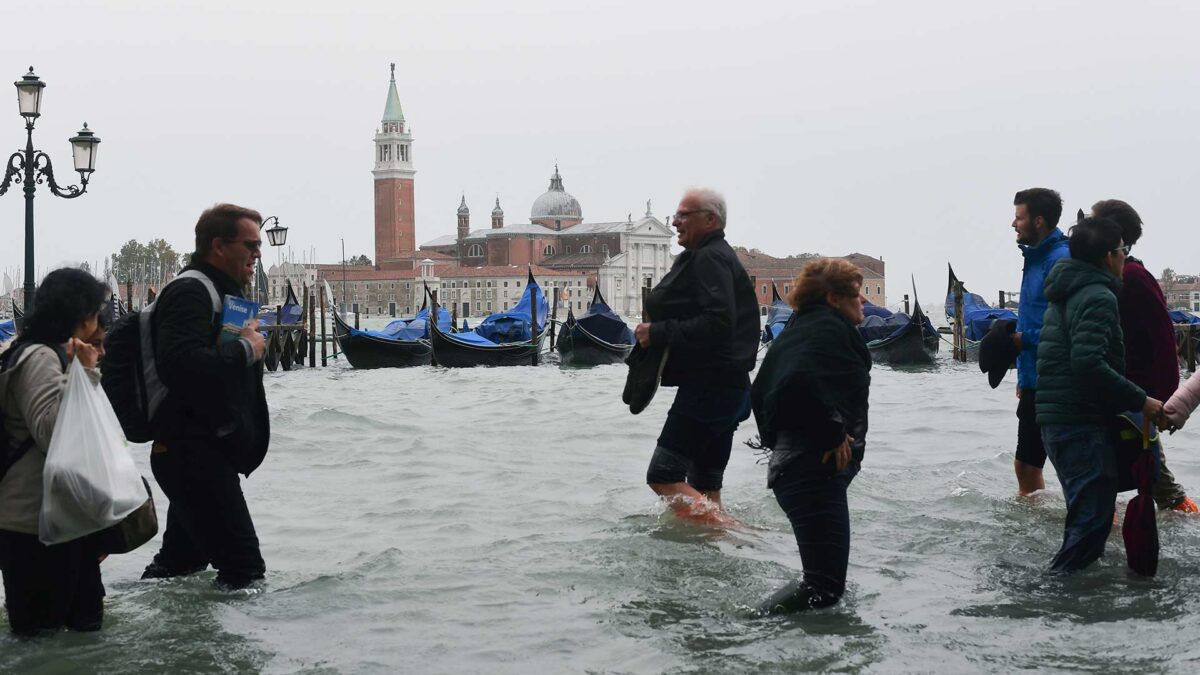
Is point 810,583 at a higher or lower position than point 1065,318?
lower

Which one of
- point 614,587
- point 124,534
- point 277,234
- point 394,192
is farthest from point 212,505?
point 394,192

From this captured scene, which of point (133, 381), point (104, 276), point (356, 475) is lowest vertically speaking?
point (356, 475)

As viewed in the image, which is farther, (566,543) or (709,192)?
(566,543)

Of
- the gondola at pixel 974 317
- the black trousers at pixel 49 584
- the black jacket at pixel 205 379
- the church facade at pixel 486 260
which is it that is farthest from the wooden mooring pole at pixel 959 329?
the church facade at pixel 486 260

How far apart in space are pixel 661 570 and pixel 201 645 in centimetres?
143

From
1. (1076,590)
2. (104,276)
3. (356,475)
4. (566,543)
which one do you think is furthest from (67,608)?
(356,475)

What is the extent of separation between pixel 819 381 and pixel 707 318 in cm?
99

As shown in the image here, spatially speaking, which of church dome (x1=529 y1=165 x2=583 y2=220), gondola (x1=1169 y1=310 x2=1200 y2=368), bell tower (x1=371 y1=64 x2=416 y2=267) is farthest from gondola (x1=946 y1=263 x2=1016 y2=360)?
church dome (x1=529 y1=165 x2=583 y2=220)

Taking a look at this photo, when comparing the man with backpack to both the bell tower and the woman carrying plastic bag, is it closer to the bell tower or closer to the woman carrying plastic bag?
the woman carrying plastic bag

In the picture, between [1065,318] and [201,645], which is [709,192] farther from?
[201,645]

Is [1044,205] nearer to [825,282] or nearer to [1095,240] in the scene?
[1095,240]

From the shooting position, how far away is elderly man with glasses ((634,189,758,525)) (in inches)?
165

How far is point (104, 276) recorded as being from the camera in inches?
121

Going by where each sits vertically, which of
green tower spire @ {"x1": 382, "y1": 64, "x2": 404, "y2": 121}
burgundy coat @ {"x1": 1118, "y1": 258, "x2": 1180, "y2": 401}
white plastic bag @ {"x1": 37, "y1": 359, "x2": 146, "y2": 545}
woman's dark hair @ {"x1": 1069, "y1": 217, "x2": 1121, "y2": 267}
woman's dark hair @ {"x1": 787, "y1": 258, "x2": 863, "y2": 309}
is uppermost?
green tower spire @ {"x1": 382, "y1": 64, "x2": 404, "y2": 121}
